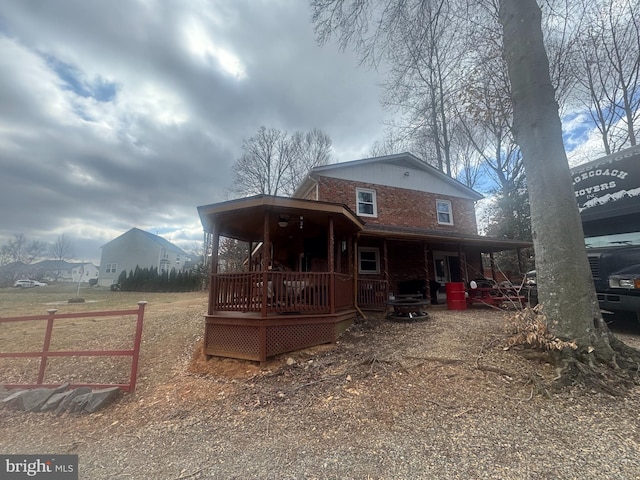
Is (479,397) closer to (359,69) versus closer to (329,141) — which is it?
(359,69)

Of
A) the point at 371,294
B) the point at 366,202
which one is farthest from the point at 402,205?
the point at 371,294

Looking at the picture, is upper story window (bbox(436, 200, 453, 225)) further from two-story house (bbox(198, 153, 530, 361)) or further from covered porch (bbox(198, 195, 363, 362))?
Answer: covered porch (bbox(198, 195, 363, 362))

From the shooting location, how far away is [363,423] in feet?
10.8

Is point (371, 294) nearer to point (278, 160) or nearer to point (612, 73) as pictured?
point (612, 73)

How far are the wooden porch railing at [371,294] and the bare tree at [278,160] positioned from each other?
65.8ft

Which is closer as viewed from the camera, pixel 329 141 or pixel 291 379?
pixel 291 379

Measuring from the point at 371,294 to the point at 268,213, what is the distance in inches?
210

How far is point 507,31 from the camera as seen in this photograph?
16.9 ft

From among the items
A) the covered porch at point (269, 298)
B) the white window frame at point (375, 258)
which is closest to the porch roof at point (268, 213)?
the covered porch at point (269, 298)

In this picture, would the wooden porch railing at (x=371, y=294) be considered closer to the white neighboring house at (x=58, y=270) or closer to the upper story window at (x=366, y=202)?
the upper story window at (x=366, y=202)

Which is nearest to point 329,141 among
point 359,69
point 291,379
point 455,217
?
point 455,217

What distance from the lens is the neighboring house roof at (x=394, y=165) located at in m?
12.3

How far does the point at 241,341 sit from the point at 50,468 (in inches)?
126

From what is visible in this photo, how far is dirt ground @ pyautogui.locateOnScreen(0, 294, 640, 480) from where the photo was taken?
2.57 metres
